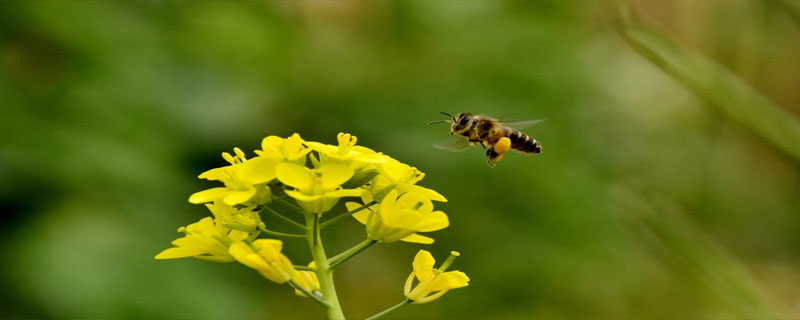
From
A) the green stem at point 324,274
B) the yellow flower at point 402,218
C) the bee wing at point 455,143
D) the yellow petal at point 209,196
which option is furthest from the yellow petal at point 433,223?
the bee wing at point 455,143

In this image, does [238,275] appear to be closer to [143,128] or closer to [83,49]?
[143,128]

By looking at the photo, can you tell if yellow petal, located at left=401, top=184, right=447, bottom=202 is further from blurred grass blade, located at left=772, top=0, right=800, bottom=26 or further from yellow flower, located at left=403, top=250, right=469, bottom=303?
blurred grass blade, located at left=772, top=0, right=800, bottom=26

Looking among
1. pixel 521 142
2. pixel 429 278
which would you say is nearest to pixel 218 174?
pixel 429 278

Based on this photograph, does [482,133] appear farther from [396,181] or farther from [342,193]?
[342,193]

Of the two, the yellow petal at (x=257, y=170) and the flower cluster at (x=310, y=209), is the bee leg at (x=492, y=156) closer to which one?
the flower cluster at (x=310, y=209)

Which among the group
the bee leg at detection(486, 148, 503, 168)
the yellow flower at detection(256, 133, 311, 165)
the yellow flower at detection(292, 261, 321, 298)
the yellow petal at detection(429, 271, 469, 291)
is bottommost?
the yellow flower at detection(292, 261, 321, 298)

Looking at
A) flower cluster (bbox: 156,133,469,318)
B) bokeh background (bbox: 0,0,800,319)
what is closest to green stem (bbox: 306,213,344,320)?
flower cluster (bbox: 156,133,469,318)
